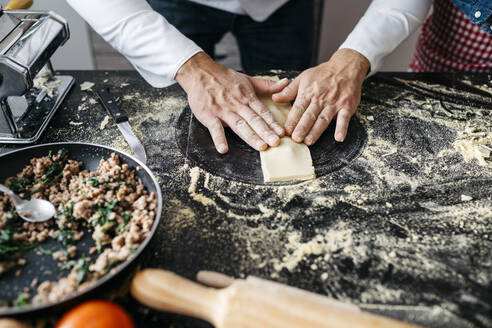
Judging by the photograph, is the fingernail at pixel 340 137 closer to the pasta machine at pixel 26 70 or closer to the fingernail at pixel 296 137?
the fingernail at pixel 296 137

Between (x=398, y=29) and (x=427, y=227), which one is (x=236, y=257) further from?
(x=398, y=29)

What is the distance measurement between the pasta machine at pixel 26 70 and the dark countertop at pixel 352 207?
47 millimetres

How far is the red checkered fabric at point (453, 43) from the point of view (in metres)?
1.41

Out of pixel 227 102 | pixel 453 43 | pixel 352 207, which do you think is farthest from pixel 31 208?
pixel 453 43

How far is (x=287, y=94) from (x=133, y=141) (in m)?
0.46

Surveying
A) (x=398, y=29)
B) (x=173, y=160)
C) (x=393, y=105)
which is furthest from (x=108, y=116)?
(x=398, y=29)

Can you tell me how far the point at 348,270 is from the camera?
0.73m

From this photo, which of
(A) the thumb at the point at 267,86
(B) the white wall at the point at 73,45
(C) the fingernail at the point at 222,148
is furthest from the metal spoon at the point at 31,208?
(B) the white wall at the point at 73,45

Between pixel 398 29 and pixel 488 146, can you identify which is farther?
pixel 398 29

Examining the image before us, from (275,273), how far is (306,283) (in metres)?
0.06

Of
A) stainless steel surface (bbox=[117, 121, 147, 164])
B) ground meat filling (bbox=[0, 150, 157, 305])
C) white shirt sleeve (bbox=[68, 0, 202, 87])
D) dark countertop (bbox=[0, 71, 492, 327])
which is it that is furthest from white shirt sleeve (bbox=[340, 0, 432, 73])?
ground meat filling (bbox=[0, 150, 157, 305])

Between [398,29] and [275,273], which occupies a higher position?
[398,29]

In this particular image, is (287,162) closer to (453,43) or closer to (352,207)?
(352,207)

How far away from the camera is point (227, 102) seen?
1.08 m
